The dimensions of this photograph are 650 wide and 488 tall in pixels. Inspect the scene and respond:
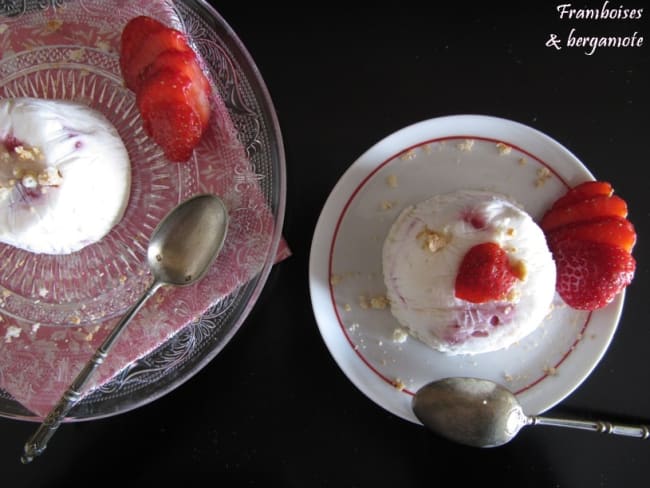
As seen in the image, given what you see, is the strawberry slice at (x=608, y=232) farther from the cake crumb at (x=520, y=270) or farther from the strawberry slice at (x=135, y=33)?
the strawberry slice at (x=135, y=33)

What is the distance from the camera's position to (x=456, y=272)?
84cm

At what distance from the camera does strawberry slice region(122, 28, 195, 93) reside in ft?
2.90

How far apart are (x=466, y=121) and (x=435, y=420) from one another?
0.52m

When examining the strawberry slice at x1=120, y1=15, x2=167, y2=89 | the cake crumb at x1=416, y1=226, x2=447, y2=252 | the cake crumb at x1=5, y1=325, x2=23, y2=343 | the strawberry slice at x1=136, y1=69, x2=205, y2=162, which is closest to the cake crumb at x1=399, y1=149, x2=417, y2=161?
the cake crumb at x1=416, y1=226, x2=447, y2=252

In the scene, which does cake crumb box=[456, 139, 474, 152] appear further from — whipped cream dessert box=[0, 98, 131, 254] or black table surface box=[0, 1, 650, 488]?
whipped cream dessert box=[0, 98, 131, 254]

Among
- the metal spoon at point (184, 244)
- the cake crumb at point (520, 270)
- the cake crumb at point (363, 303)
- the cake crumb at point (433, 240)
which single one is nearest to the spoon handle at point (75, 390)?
the metal spoon at point (184, 244)

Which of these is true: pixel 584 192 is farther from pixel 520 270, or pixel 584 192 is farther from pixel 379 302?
pixel 379 302

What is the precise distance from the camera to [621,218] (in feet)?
2.93

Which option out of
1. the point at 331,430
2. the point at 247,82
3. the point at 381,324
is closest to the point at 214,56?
the point at 247,82

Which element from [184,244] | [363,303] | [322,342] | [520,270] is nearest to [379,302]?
[363,303]

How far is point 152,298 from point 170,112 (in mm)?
330

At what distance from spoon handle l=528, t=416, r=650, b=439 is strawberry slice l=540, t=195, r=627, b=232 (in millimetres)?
356

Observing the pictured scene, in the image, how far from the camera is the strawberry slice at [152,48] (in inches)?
34.8

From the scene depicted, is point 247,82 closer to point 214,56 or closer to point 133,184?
point 214,56
